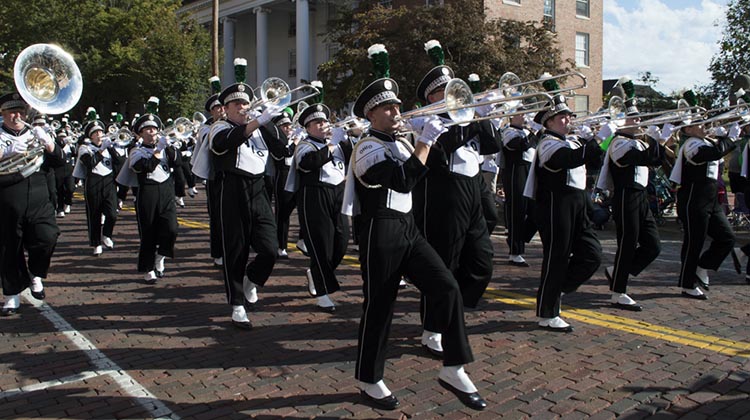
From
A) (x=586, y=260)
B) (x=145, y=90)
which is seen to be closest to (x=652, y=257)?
(x=586, y=260)

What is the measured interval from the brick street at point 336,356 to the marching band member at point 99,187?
7.93 ft

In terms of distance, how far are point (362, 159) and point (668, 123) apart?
4343 mm

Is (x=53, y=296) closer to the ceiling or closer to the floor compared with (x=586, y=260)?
closer to the floor

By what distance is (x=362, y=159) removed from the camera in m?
4.41

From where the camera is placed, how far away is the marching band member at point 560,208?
6.02m

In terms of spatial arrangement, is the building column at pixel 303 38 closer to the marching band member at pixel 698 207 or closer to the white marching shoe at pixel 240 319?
the marching band member at pixel 698 207

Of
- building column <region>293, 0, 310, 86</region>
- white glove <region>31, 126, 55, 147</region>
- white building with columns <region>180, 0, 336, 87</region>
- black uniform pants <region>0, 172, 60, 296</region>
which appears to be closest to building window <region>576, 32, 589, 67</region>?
white building with columns <region>180, 0, 336, 87</region>

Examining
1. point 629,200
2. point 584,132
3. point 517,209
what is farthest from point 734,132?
point 517,209

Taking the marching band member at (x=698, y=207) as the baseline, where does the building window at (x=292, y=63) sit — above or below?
above

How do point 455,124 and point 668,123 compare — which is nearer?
point 455,124

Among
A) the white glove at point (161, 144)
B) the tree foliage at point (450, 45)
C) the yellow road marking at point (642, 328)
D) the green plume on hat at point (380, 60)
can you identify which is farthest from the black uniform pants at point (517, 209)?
the tree foliage at point (450, 45)

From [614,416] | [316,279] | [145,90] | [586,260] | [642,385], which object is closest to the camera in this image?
[614,416]

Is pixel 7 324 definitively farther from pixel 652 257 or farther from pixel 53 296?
pixel 652 257

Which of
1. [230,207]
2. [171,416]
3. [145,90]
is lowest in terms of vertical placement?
[171,416]
